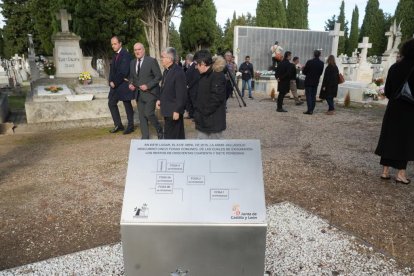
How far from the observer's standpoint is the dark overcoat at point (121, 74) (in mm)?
7062

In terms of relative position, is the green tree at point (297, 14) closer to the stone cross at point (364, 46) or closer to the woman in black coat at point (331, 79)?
the stone cross at point (364, 46)

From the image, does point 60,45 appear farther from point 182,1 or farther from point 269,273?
point 269,273

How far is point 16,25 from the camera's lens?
120 ft

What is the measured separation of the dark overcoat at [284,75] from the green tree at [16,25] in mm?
34153

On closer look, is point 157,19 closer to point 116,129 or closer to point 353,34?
point 116,129

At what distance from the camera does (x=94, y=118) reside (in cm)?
891

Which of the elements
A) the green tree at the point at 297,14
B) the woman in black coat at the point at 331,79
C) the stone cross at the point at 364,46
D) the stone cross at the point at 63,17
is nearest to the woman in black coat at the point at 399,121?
the woman in black coat at the point at 331,79

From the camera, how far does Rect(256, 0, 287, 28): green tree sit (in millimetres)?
41188

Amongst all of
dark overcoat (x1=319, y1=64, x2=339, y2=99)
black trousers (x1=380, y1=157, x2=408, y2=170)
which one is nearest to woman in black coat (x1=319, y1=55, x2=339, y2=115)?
dark overcoat (x1=319, y1=64, x2=339, y2=99)

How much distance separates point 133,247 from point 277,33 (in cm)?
2385

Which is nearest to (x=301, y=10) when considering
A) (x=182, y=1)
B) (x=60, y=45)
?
(x=182, y=1)

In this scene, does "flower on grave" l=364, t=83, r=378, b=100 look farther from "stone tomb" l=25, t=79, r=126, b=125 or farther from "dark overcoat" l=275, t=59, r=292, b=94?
"stone tomb" l=25, t=79, r=126, b=125

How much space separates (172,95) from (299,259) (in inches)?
122

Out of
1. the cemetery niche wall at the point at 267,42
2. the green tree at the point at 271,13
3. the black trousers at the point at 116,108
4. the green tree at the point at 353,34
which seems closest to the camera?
the black trousers at the point at 116,108
